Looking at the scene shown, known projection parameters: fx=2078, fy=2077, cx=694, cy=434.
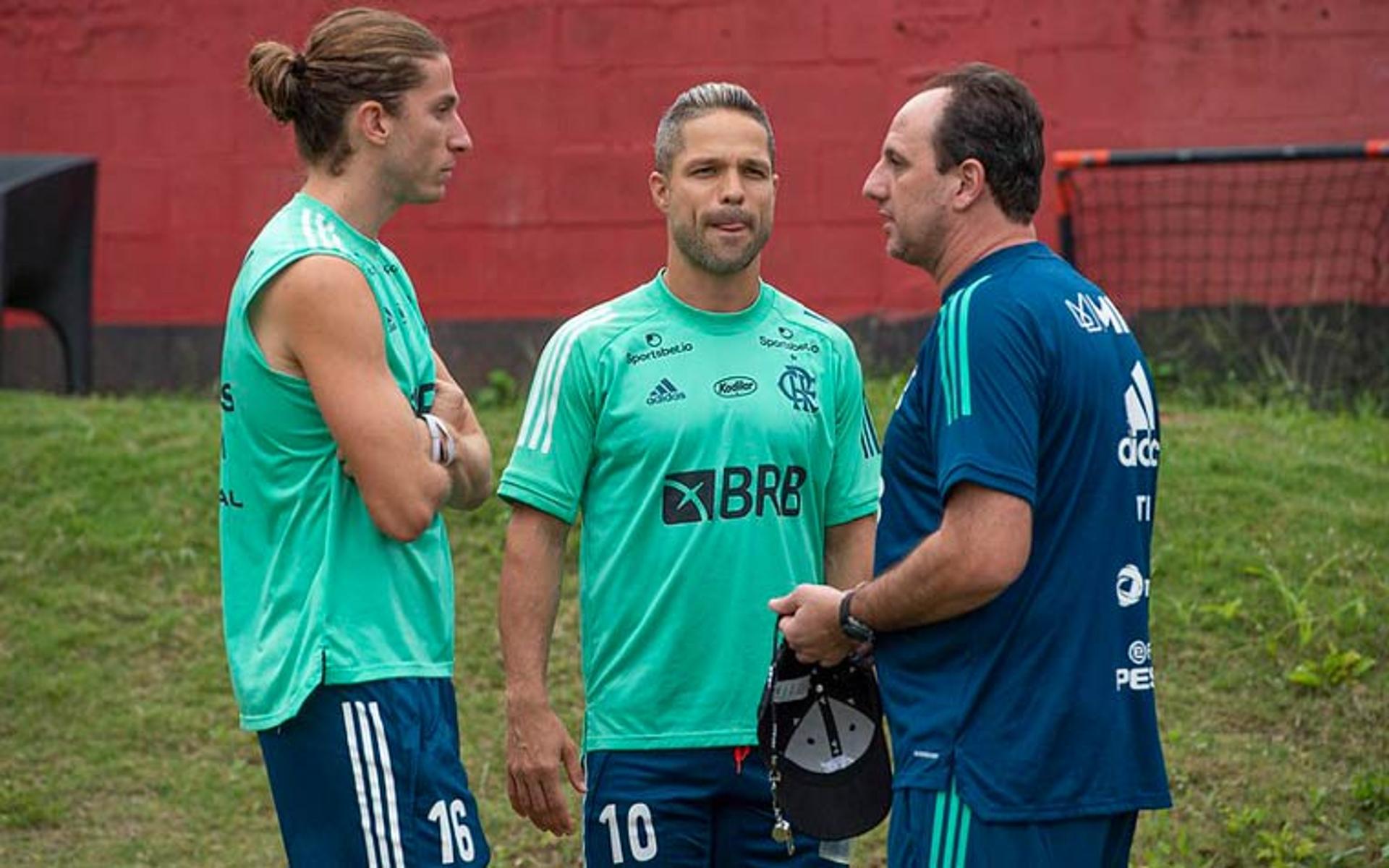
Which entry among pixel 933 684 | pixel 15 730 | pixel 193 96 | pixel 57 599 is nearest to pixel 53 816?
pixel 15 730

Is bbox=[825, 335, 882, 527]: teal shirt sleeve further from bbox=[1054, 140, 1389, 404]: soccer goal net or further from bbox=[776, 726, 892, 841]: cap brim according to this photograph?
bbox=[1054, 140, 1389, 404]: soccer goal net

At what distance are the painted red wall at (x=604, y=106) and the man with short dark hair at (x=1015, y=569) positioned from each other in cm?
727

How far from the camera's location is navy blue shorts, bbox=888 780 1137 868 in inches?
136

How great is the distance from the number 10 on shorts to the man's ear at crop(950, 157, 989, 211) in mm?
1379

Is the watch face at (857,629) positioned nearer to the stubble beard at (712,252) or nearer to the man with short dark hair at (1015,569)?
the man with short dark hair at (1015,569)

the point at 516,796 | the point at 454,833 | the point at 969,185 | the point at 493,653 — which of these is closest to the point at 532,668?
the point at 516,796

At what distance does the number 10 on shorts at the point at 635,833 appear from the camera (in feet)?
13.7

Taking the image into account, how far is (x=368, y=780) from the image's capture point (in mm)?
3592

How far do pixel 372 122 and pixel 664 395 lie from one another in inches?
34.0

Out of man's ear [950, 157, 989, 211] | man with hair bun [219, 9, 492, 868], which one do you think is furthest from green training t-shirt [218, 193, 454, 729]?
man's ear [950, 157, 989, 211]

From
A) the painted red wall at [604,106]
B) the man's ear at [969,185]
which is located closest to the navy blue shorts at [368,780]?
the man's ear at [969,185]

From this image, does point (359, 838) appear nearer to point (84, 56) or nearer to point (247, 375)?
point (247, 375)

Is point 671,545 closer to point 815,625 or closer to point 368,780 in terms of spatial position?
point 815,625

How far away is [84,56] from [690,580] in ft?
27.5
